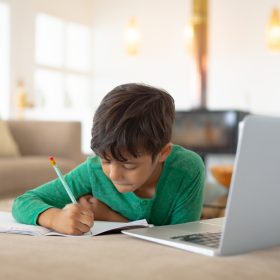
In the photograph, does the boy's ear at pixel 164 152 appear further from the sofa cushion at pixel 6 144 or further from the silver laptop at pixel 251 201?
the sofa cushion at pixel 6 144

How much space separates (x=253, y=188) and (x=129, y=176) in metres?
0.32

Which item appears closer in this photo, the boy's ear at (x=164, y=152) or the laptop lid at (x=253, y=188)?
the laptop lid at (x=253, y=188)

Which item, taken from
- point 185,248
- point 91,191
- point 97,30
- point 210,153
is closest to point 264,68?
point 210,153

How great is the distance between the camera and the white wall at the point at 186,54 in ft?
19.5

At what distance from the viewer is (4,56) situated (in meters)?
5.94

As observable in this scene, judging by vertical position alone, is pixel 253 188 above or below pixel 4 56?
below

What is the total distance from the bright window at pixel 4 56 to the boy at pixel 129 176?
484 cm

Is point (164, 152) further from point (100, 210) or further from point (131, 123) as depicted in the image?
point (100, 210)

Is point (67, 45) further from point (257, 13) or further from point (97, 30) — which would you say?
point (257, 13)

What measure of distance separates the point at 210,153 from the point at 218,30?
1.45 m

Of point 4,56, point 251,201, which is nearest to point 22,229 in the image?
point 251,201

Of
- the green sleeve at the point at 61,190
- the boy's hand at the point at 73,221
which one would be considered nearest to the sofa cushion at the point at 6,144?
the green sleeve at the point at 61,190

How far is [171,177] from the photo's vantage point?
1243 millimetres

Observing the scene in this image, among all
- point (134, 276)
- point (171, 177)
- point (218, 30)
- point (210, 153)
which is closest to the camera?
point (134, 276)
